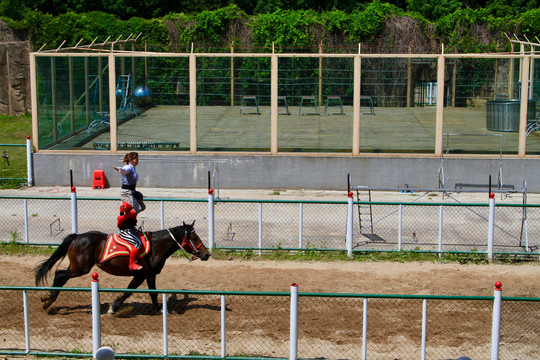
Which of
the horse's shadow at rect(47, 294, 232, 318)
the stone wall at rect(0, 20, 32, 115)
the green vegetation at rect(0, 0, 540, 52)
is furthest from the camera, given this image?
the green vegetation at rect(0, 0, 540, 52)

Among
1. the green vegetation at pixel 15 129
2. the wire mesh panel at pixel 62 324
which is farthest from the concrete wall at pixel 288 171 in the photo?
the wire mesh panel at pixel 62 324

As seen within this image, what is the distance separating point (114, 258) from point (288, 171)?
10059 mm

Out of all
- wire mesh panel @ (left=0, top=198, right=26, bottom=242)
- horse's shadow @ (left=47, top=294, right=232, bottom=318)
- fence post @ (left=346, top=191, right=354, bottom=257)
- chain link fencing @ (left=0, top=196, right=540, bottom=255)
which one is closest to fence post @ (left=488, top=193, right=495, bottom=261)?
chain link fencing @ (left=0, top=196, right=540, bottom=255)

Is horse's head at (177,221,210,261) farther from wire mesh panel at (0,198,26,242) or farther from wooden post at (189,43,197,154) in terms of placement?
wooden post at (189,43,197,154)

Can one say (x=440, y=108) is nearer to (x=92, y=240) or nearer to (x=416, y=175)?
(x=416, y=175)

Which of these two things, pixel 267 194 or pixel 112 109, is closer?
pixel 267 194

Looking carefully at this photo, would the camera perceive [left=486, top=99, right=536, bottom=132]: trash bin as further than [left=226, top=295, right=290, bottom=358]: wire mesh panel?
Yes

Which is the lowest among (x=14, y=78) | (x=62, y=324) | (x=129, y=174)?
(x=62, y=324)

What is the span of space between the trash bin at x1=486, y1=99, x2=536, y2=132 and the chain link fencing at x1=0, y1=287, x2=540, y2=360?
425 inches

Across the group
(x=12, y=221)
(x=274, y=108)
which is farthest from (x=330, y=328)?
(x=274, y=108)

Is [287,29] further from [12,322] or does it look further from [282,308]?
[12,322]

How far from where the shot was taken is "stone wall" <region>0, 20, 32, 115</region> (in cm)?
3134

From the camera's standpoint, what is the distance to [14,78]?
3136cm

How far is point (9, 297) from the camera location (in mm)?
11508
